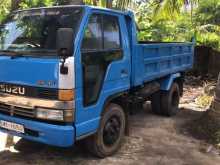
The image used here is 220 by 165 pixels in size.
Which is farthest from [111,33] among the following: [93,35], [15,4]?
[15,4]

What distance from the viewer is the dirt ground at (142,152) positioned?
5648 mm

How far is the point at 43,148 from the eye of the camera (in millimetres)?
6043

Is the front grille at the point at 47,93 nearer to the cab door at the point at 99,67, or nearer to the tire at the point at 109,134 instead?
the cab door at the point at 99,67

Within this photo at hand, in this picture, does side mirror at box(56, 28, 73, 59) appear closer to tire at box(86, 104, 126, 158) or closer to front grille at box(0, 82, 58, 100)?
front grille at box(0, 82, 58, 100)

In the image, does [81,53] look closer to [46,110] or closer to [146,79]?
[46,110]

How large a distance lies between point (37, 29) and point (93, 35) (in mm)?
828

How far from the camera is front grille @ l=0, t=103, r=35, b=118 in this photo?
16.4 ft

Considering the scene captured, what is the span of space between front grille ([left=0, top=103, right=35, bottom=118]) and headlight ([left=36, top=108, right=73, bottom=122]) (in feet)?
0.50

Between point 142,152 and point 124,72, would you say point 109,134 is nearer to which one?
point 142,152

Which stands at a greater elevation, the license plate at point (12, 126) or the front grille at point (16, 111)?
the front grille at point (16, 111)

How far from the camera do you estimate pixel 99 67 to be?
5.33 meters

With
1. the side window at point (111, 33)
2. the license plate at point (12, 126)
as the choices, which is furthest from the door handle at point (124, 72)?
the license plate at point (12, 126)

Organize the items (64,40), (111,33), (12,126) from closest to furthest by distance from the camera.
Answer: (64,40), (12,126), (111,33)

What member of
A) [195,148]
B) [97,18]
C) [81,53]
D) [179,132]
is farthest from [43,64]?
[179,132]
